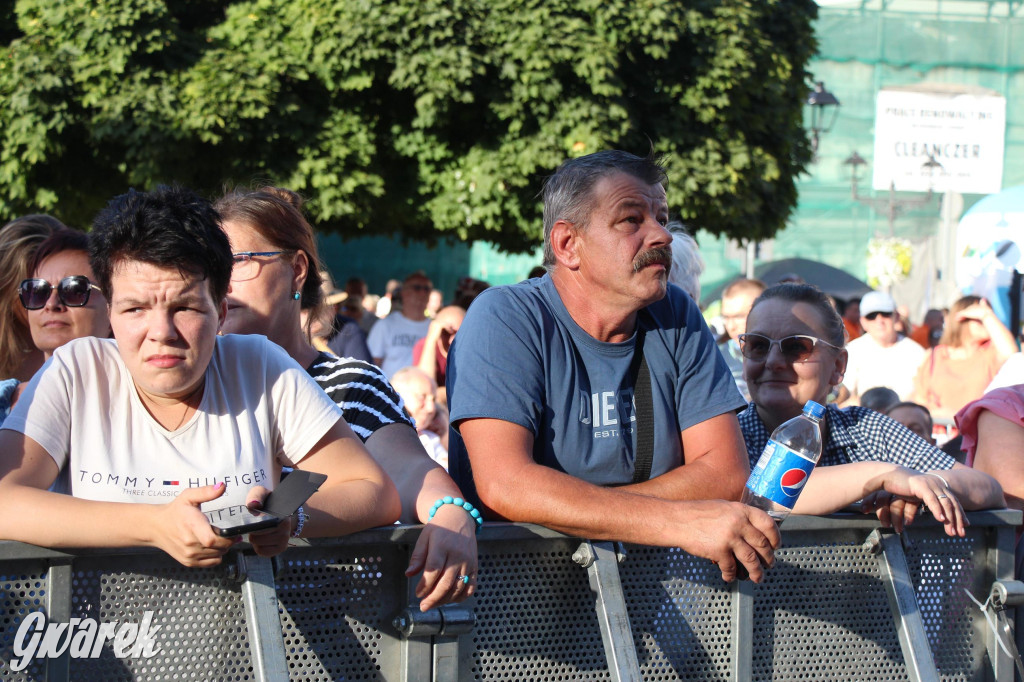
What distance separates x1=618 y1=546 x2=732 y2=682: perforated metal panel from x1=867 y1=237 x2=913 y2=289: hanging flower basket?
24730 millimetres

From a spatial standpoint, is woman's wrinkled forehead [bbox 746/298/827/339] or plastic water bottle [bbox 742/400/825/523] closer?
plastic water bottle [bbox 742/400/825/523]

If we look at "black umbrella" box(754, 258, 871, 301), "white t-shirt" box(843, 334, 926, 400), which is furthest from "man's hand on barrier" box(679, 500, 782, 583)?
"black umbrella" box(754, 258, 871, 301)

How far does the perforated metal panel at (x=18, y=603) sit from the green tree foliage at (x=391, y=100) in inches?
394

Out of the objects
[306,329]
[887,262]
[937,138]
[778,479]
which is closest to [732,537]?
[778,479]

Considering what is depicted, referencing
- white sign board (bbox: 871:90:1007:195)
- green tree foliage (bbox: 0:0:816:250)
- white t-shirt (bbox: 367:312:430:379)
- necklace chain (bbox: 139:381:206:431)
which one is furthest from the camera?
white sign board (bbox: 871:90:1007:195)

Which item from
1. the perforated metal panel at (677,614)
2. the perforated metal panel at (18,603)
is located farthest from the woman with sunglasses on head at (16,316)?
the perforated metal panel at (677,614)

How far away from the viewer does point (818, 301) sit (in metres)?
3.74

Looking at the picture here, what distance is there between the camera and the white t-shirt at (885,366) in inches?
385

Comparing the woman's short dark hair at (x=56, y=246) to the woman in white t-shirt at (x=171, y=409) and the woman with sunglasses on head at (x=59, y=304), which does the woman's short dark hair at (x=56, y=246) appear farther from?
the woman in white t-shirt at (x=171, y=409)

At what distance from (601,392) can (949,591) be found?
110cm

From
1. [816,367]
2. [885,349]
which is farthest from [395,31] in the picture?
[816,367]

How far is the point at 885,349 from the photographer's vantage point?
9969 mm

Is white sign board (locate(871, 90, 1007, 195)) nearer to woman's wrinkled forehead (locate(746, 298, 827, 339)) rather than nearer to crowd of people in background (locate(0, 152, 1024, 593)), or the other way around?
woman's wrinkled forehead (locate(746, 298, 827, 339))

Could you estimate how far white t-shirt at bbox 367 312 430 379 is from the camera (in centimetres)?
1019
